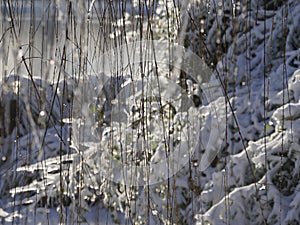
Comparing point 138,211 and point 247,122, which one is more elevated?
point 247,122

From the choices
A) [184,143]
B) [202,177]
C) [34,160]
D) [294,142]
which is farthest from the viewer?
[34,160]

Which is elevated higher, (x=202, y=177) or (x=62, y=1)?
(x=62, y=1)

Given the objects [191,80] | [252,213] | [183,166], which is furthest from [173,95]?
[252,213]

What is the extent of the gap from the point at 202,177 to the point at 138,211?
13.1 inches

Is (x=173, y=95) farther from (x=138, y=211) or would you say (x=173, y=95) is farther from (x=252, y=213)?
(x=252, y=213)

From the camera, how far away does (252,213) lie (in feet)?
6.49

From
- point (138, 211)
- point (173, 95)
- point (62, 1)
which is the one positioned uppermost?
point (62, 1)

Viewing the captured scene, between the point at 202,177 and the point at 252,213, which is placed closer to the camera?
the point at 252,213

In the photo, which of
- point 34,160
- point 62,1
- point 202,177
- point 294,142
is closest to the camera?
point 62,1

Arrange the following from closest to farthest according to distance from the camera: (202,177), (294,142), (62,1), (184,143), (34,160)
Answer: (62,1) < (294,142) < (184,143) < (202,177) < (34,160)

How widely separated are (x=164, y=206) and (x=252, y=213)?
517mm

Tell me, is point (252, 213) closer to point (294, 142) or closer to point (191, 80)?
point (294, 142)

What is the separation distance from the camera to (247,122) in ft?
8.05

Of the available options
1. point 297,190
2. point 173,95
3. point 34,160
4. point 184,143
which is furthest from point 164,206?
point 34,160
